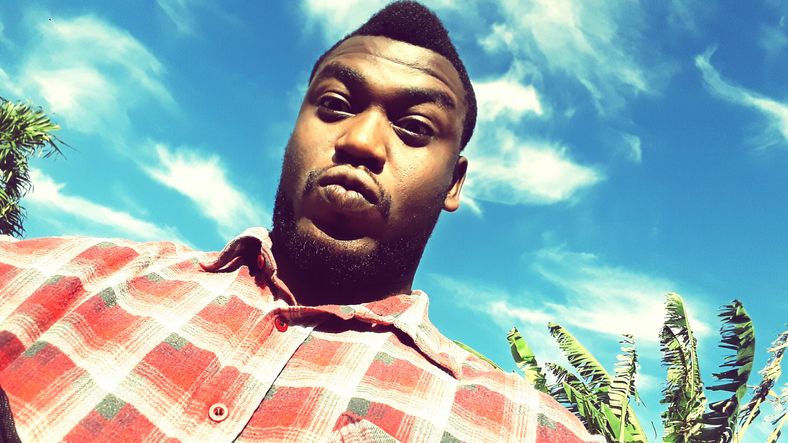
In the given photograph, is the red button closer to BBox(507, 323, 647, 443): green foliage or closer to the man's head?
the man's head

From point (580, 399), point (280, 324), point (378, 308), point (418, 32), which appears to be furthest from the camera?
point (580, 399)

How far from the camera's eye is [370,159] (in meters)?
2.30

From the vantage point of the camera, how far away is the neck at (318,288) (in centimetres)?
232

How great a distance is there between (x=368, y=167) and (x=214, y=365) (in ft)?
3.74

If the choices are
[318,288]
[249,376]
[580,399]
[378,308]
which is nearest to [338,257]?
[318,288]

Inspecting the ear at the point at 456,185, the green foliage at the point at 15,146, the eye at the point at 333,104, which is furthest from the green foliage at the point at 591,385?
the green foliage at the point at 15,146

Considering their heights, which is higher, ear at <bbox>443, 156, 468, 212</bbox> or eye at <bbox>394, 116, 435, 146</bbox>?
ear at <bbox>443, 156, 468, 212</bbox>

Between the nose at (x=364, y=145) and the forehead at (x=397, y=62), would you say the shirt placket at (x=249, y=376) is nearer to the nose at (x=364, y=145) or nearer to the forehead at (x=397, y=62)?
the nose at (x=364, y=145)

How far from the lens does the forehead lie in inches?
102

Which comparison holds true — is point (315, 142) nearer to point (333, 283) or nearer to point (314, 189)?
point (314, 189)

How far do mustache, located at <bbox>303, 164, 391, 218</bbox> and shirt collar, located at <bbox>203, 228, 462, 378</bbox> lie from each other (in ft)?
1.14

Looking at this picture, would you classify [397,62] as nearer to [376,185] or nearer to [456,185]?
[376,185]

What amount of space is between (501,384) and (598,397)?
429 cm

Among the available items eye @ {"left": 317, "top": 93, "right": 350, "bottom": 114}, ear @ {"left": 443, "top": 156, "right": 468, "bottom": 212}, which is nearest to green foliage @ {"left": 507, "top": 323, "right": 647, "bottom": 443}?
ear @ {"left": 443, "top": 156, "right": 468, "bottom": 212}
